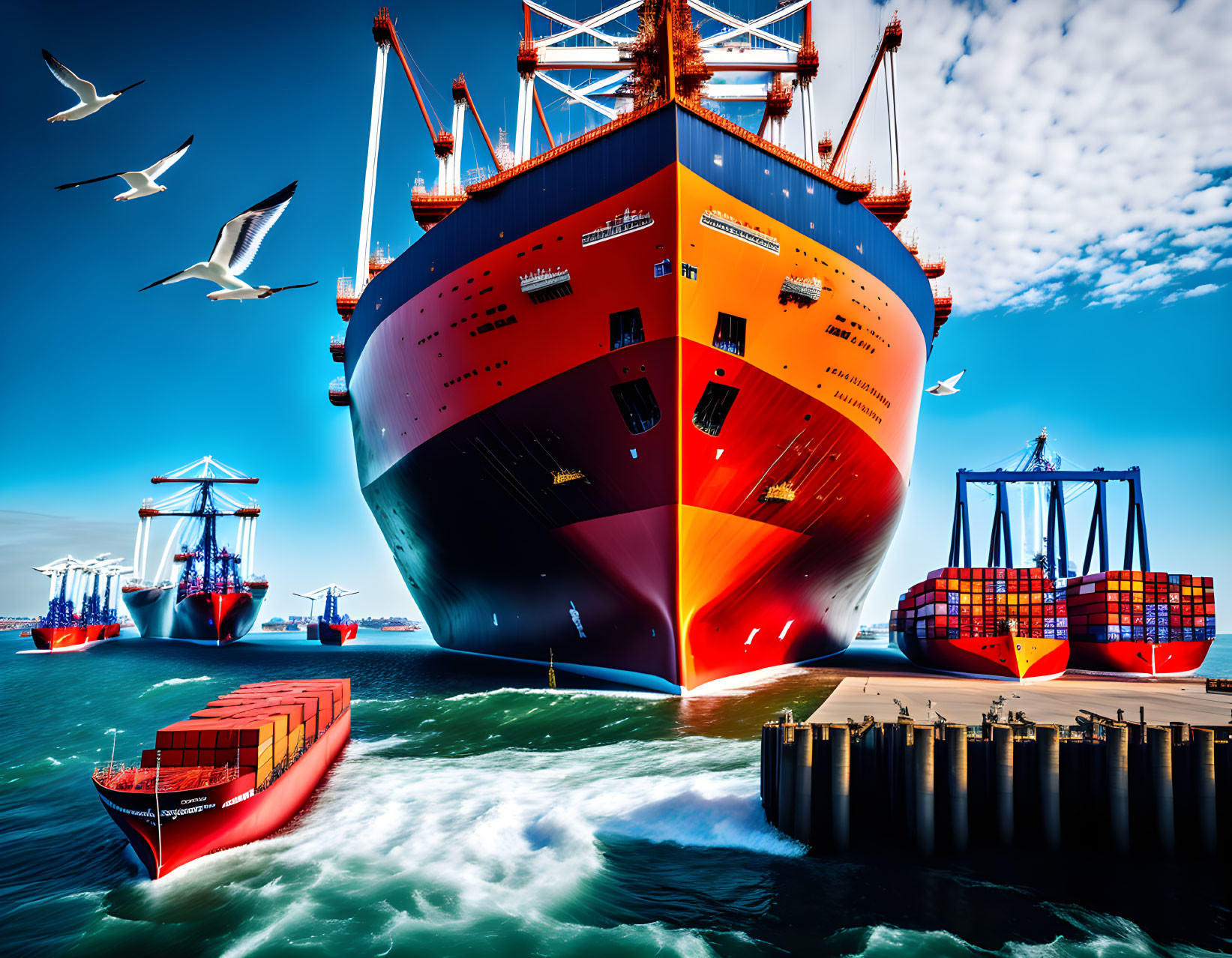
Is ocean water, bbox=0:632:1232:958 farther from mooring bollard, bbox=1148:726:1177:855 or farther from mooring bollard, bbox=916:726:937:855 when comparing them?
mooring bollard, bbox=1148:726:1177:855

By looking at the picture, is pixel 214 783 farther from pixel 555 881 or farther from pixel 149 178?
pixel 149 178

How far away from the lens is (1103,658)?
30.5m

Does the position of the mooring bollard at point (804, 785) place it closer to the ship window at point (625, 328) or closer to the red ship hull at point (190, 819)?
the red ship hull at point (190, 819)

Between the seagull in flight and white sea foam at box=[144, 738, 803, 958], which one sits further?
the seagull in flight

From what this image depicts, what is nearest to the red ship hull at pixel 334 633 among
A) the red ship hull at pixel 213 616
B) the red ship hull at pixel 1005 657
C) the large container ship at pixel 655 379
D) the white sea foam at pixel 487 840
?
the red ship hull at pixel 213 616

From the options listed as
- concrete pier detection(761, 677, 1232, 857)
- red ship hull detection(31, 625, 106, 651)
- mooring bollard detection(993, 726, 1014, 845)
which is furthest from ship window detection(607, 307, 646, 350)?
red ship hull detection(31, 625, 106, 651)

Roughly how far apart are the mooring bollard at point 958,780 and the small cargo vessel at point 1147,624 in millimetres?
28189

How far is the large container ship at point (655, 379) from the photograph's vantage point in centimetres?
1594

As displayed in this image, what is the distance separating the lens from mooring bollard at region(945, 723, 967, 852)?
854 centimetres

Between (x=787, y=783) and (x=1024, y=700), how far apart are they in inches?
410

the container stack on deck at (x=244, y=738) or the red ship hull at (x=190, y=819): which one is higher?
the container stack on deck at (x=244, y=738)

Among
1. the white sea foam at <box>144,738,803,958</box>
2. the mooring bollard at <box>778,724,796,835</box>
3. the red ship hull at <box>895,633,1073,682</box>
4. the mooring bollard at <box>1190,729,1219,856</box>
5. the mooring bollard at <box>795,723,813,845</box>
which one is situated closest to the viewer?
the white sea foam at <box>144,738,803,958</box>

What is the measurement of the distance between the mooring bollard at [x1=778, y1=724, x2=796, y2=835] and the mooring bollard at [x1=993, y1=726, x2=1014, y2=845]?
Answer: 8.62 ft

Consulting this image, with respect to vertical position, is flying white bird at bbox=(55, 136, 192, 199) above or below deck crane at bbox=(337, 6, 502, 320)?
below
